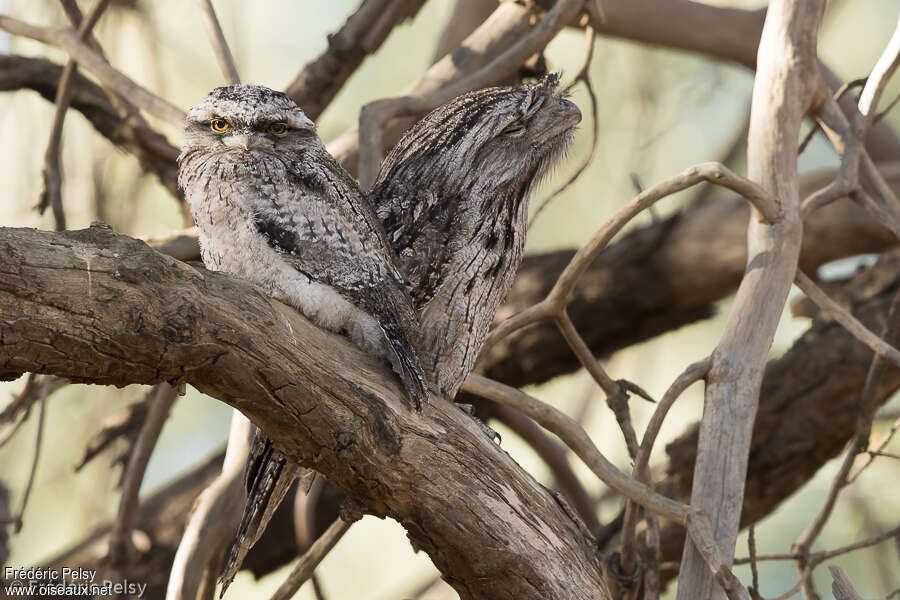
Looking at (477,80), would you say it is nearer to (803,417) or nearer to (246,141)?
(246,141)

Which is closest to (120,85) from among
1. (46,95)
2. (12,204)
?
(46,95)

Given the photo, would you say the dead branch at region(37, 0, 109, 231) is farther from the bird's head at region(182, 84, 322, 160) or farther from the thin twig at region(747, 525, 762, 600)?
the thin twig at region(747, 525, 762, 600)

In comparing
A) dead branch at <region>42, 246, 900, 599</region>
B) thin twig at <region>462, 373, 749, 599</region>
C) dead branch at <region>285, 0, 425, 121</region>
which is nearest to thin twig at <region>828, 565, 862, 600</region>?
thin twig at <region>462, 373, 749, 599</region>

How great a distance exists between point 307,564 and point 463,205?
43.0 inches

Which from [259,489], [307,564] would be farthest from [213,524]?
[259,489]

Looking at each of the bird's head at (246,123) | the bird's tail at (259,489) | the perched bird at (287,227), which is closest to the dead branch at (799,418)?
the bird's tail at (259,489)

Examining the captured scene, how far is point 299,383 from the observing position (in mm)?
1690

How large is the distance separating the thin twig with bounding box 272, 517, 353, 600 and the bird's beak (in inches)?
44.0

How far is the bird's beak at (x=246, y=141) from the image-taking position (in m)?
1.97

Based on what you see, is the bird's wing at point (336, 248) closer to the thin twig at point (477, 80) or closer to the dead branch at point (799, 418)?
the thin twig at point (477, 80)

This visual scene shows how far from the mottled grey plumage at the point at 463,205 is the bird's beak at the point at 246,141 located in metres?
0.41

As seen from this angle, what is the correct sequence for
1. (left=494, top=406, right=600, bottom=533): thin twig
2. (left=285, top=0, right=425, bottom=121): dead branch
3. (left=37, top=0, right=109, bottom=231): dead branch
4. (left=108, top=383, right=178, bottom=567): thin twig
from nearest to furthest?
(left=108, top=383, right=178, bottom=567): thin twig, (left=37, top=0, right=109, bottom=231): dead branch, (left=285, top=0, right=425, bottom=121): dead branch, (left=494, top=406, right=600, bottom=533): thin twig

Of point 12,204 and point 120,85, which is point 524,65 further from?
point 12,204

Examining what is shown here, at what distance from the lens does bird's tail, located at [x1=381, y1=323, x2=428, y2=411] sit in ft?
6.13
